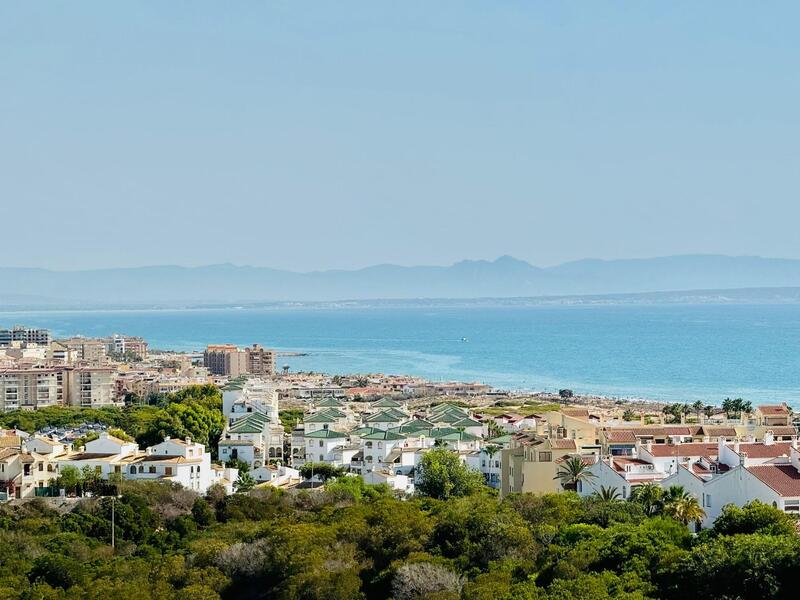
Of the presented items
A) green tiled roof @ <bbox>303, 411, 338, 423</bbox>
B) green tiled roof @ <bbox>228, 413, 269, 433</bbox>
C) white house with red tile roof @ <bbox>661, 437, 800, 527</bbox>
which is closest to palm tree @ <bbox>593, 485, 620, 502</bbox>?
white house with red tile roof @ <bbox>661, 437, 800, 527</bbox>

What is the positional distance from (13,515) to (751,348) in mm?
125359

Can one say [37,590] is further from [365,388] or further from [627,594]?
[365,388]

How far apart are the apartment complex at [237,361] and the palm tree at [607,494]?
9191 centimetres

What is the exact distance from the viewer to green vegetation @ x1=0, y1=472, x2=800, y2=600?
919 inches

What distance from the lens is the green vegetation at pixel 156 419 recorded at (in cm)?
4947

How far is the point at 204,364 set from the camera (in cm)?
12888

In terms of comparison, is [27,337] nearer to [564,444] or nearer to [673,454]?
[564,444]

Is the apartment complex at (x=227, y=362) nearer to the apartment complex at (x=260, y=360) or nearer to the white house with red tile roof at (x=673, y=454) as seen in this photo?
the apartment complex at (x=260, y=360)

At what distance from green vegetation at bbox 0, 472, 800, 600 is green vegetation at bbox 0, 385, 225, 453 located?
12384 mm

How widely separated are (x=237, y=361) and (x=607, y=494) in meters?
95.7

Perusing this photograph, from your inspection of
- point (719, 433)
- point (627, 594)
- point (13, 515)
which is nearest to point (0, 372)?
point (13, 515)

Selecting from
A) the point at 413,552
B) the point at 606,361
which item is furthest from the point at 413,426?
the point at 606,361

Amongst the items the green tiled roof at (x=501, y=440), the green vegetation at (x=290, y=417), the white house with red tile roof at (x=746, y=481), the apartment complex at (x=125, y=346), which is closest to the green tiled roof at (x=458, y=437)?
the green tiled roof at (x=501, y=440)

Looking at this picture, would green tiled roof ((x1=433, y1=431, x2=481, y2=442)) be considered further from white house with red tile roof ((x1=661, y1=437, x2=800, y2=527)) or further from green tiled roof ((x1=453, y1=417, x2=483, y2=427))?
white house with red tile roof ((x1=661, y1=437, x2=800, y2=527))
